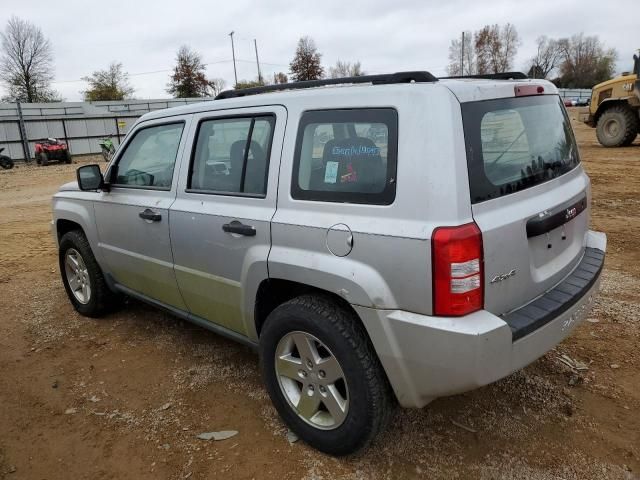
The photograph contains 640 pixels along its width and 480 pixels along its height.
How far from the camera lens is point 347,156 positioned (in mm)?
2443

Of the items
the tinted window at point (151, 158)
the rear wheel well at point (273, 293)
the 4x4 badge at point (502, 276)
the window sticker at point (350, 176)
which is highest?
the tinted window at point (151, 158)

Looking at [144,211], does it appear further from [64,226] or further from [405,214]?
[405,214]

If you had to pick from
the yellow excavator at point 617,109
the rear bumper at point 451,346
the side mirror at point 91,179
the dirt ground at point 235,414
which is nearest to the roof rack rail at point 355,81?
the rear bumper at point 451,346

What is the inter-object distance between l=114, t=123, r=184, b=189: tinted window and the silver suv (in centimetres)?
12

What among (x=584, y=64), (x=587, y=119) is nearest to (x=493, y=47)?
(x=584, y=64)

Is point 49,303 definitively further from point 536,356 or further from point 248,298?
point 536,356

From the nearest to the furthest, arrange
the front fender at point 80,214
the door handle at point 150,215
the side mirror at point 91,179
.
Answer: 1. the door handle at point 150,215
2. the side mirror at point 91,179
3. the front fender at point 80,214

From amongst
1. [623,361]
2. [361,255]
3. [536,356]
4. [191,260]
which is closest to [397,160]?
[361,255]

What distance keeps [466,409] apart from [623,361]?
1.25 m

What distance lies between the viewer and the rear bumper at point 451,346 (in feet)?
6.89

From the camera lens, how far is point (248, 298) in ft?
9.48

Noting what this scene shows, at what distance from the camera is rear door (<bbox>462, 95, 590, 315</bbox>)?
86.4 inches

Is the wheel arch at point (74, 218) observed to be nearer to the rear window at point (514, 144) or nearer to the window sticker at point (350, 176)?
the window sticker at point (350, 176)

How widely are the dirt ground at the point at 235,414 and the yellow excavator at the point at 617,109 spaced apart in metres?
12.4
